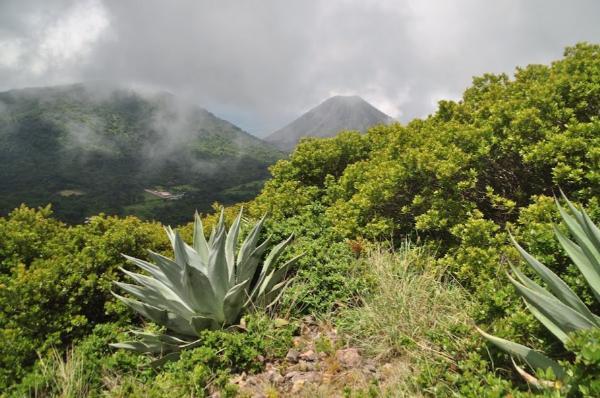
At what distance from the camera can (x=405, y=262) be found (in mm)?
4512

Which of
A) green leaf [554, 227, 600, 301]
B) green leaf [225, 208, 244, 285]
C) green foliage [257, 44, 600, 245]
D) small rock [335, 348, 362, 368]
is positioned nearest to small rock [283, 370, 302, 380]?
small rock [335, 348, 362, 368]

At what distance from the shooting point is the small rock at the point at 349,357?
3.40 m

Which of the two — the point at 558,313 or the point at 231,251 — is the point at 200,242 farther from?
the point at 558,313

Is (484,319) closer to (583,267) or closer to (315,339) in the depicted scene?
(583,267)

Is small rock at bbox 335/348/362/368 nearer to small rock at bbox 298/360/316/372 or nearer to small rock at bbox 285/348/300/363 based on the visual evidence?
small rock at bbox 298/360/316/372

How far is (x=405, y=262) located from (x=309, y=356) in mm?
1609

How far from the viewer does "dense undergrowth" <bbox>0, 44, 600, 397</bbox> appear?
2.96m

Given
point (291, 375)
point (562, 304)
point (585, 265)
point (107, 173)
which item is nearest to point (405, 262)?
point (291, 375)

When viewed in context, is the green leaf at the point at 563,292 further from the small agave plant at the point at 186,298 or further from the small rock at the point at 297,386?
the small agave plant at the point at 186,298

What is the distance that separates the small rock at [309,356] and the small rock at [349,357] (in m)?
0.24

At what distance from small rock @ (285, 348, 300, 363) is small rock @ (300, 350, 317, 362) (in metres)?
0.05

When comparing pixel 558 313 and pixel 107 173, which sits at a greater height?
pixel 558 313

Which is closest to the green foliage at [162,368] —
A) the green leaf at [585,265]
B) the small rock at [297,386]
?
the small rock at [297,386]

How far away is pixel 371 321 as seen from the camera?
3.73 metres
